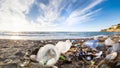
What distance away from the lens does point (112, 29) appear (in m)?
0.96

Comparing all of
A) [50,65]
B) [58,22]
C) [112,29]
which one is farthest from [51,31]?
[112,29]

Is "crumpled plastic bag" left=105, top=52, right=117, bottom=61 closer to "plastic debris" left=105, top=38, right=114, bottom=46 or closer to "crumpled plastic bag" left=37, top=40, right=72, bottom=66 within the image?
"plastic debris" left=105, top=38, right=114, bottom=46

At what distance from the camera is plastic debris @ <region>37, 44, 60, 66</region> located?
2.54 ft

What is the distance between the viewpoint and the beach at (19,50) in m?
0.85

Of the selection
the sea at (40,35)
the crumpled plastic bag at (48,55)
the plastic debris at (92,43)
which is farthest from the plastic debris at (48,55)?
the plastic debris at (92,43)

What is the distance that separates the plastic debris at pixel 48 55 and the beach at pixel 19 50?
4 cm

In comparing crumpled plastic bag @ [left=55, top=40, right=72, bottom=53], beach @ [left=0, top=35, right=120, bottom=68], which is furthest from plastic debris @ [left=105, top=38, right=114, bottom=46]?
crumpled plastic bag @ [left=55, top=40, right=72, bottom=53]

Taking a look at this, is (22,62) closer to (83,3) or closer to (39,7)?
(39,7)

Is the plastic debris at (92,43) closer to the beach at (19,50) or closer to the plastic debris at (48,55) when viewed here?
the beach at (19,50)

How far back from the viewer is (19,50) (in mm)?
938

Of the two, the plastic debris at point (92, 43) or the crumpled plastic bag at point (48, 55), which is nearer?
the crumpled plastic bag at point (48, 55)

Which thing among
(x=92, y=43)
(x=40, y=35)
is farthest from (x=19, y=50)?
(x=92, y=43)

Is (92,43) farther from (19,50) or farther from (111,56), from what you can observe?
(19,50)

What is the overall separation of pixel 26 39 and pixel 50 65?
222mm
